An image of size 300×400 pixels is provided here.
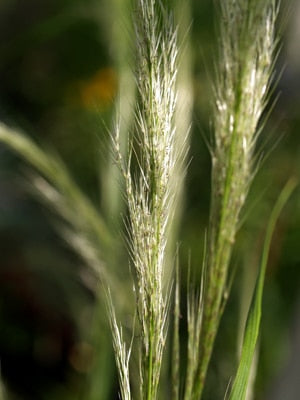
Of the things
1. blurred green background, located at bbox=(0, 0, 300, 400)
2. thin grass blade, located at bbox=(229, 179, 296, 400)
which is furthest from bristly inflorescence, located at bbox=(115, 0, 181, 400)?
blurred green background, located at bbox=(0, 0, 300, 400)

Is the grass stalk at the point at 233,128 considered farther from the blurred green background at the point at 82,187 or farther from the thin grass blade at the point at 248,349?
the blurred green background at the point at 82,187

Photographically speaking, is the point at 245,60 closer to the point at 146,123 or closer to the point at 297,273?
the point at 146,123

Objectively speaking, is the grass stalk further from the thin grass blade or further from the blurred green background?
the blurred green background

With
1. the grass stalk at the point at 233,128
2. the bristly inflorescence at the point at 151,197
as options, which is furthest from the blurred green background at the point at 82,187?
the bristly inflorescence at the point at 151,197

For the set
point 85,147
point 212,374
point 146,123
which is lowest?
point 212,374

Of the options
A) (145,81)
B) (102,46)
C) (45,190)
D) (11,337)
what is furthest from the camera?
(102,46)

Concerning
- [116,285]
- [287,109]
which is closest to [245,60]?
[116,285]

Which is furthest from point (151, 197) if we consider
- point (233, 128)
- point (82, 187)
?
point (82, 187)

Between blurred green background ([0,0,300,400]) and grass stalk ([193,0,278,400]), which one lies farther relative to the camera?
blurred green background ([0,0,300,400])

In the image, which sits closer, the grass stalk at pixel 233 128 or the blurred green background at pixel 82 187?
the grass stalk at pixel 233 128
